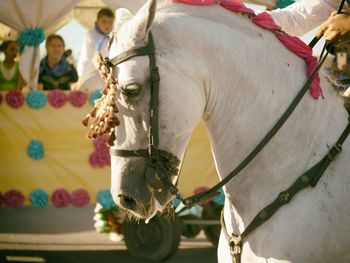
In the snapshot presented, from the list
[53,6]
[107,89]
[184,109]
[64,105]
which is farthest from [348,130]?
[53,6]

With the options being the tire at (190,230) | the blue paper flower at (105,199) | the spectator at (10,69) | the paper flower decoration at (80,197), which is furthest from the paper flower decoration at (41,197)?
the tire at (190,230)

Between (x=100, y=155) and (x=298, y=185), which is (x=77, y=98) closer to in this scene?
(x=100, y=155)

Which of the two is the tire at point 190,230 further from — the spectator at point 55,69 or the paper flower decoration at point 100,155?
the spectator at point 55,69

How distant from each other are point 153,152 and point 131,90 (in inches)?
11.0

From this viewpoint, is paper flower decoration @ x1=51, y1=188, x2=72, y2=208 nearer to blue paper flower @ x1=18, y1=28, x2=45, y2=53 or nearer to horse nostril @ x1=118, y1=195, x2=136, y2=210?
blue paper flower @ x1=18, y1=28, x2=45, y2=53

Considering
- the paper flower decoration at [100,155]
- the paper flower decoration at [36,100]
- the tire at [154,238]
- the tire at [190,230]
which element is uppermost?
the paper flower decoration at [36,100]

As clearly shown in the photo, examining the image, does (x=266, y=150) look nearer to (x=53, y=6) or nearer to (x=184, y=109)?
(x=184, y=109)

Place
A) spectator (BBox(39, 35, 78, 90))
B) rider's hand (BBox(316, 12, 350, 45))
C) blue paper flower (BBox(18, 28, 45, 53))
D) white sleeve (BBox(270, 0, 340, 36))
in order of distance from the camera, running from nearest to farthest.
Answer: rider's hand (BBox(316, 12, 350, 45)) < white sleeve (BBox(270, 0, 340, 36)) < blue paper flower (BBox(18, 28, 45, 53)) < spectator (BBox(39, 35, 78, 90))

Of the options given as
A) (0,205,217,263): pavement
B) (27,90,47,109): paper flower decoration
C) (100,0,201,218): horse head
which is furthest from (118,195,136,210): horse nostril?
(0,205,217,263): pavement

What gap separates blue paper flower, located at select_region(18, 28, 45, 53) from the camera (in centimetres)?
816

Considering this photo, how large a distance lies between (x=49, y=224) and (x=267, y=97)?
29.4ft

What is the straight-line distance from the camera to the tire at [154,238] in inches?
308

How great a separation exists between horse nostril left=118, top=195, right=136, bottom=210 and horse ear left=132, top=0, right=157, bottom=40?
685mm

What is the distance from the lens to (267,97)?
3113mm
